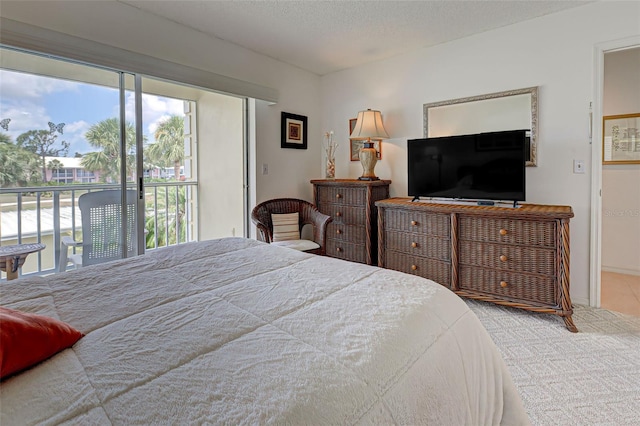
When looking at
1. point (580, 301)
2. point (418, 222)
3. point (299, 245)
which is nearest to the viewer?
point (580, 301)

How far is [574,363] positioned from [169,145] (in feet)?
12.9

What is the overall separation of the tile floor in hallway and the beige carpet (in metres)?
0.21

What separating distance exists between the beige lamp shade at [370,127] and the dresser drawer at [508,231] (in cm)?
135

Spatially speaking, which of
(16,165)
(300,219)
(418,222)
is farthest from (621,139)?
(16,165)

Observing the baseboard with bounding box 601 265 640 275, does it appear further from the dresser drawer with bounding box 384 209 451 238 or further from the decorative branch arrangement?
the decorative branch arrangement

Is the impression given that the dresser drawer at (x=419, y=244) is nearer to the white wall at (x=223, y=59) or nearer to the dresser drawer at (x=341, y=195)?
the dresser drawer at (x=341, y=195)

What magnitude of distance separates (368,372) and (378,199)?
3.09 meters

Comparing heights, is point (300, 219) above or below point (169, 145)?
below

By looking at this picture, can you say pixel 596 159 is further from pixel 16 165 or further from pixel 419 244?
pixel 16 165

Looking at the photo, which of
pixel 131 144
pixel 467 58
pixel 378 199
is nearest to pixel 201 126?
pixel 131 144

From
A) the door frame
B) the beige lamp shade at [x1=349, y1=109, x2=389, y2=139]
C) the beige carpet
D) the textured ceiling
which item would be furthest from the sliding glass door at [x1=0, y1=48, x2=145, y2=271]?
the door frame

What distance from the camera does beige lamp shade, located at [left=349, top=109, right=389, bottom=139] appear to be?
12.1 ft

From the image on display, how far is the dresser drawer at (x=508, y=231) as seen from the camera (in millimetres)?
2493

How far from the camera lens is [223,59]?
11.0ft
